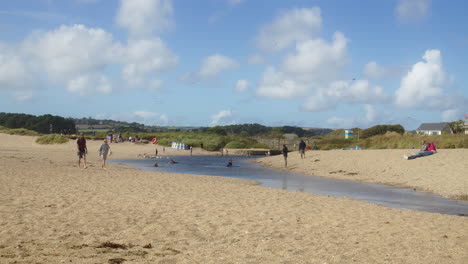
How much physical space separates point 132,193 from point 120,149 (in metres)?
47.5

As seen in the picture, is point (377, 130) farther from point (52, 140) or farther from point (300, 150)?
point (52, 140)

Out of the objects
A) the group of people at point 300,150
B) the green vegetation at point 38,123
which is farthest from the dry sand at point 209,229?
the green vegetation at point 38,123

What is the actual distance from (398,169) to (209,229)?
20.1 metres

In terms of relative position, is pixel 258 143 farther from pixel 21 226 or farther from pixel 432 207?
pixel 21 226

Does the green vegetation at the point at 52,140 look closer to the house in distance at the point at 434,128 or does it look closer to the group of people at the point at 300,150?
the group of people at the point at 300,150

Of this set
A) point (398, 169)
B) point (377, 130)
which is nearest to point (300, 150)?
point (398, 169)

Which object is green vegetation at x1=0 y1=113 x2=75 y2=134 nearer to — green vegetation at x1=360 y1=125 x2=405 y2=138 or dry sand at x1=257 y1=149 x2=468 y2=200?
green vegetation at x1=360 y1=125 x2=405 y2=138

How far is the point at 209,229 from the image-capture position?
9.39m

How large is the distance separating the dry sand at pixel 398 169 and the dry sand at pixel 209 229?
321 inches

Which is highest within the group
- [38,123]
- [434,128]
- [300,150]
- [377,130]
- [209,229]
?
[434,128]

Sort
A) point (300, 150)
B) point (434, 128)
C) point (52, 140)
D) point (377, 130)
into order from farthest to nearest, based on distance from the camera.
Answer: point (434, 128) → point (377, 130) → point (52, 140) → point (300, 150)

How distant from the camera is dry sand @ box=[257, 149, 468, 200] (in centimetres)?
2011

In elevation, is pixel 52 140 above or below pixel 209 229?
above

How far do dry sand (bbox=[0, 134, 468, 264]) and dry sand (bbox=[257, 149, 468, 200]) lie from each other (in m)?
8.15
